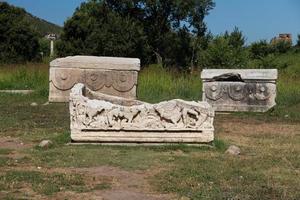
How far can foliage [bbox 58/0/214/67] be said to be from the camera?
39156mm

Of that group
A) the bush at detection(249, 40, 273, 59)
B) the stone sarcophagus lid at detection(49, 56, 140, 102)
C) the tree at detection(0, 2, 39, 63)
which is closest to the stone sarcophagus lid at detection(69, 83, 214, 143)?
the stone sarcophagus lid at detection(49, 56, 140, 102)

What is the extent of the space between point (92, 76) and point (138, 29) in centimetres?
2607

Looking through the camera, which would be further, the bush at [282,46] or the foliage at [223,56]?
the bush at [282,46]

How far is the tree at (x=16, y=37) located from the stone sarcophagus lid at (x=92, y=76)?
80.8 ft

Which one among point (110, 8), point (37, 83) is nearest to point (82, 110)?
point (37, 83)

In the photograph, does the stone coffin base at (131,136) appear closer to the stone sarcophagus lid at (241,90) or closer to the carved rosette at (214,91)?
the stone sarcophagus lid at (241,90)

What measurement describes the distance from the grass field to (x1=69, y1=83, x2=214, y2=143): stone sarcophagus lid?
20cm

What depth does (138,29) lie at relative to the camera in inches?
1618

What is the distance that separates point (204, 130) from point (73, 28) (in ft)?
106

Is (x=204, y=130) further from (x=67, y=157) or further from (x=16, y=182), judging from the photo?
(x=16, y=182)

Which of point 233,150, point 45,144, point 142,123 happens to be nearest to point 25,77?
point 45,144

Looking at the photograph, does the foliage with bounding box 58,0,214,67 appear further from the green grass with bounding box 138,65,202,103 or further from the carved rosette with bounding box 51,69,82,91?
the carved rosette with bounding box 51,69,82,91

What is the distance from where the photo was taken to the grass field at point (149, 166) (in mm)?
5680

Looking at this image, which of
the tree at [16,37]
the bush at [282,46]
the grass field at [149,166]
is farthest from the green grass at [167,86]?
the tree at [16,37]
